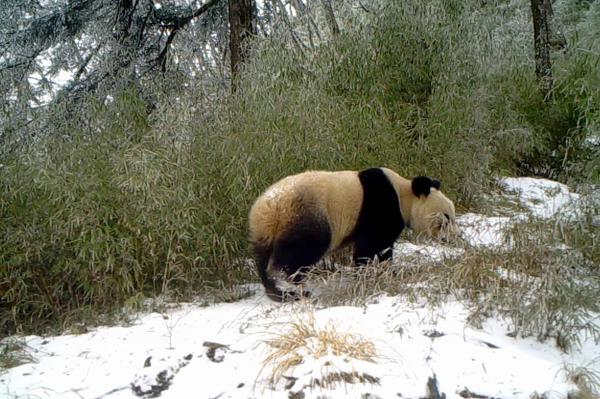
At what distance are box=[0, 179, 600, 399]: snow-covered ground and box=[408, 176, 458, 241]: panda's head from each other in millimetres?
1350

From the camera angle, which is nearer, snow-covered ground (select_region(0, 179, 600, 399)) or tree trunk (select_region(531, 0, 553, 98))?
snow-covered ground (select_region(0, 179, 600, 399))

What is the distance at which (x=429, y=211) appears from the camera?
5.46 m

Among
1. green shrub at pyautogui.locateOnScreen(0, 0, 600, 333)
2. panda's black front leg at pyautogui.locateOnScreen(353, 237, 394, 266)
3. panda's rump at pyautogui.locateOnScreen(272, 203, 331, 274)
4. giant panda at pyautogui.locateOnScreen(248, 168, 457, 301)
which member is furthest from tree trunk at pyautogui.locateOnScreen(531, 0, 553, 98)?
panda's rump at pyautogui.locateOnScreen(272, 203, 331, 274)

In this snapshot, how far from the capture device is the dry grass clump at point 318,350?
10.7 feet

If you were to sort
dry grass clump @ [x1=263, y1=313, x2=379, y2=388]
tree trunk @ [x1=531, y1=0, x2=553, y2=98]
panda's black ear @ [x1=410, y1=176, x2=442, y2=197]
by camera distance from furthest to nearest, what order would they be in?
tree trunk @ [x1=531, y1=0, x2=553, y2=98]
panda's black ear @ [x1=410, y1=176, x2=442, y2=197]
dry grass clump @ [x1=263, y1=313, x2=379, y2=388]

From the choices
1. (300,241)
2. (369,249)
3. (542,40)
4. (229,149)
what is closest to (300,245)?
(300,241)

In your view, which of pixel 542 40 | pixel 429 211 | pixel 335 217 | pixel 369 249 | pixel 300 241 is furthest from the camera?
pixel 542 40

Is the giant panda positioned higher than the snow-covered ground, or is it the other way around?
the giant panda

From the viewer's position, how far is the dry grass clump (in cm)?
326

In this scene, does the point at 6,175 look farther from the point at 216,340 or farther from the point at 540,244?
the point at 540,244

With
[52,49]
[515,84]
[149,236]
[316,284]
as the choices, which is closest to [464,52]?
[515,84]

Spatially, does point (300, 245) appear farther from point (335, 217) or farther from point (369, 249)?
point (369, 249)

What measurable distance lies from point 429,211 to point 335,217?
1018mm

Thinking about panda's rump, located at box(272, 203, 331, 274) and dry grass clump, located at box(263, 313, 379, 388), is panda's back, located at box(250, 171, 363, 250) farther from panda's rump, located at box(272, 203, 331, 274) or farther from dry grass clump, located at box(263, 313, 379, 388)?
dry grass clump, located at box(263, 313, 379, 388)
